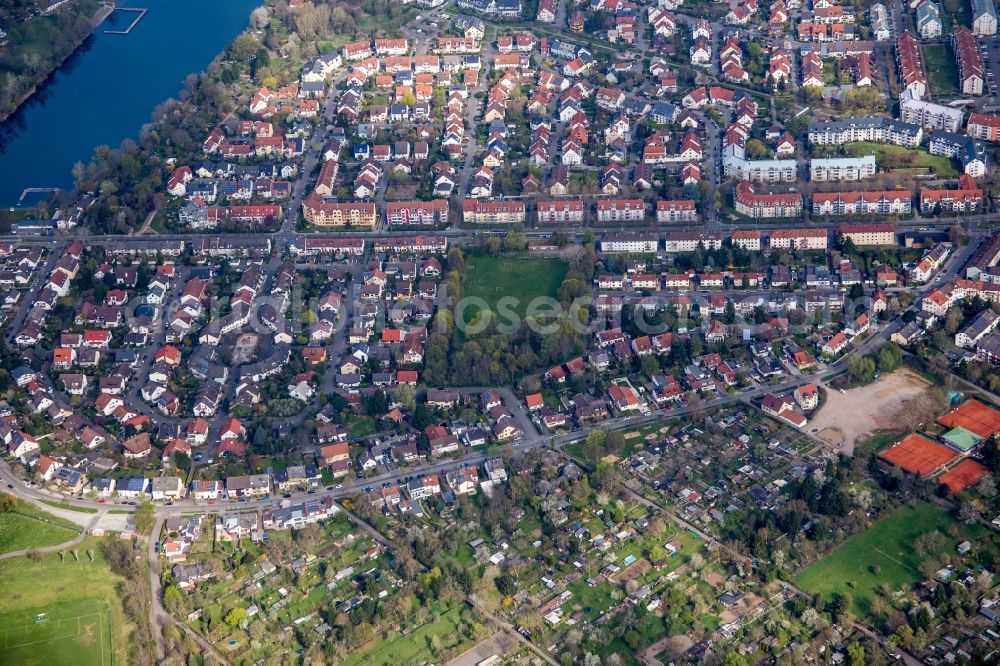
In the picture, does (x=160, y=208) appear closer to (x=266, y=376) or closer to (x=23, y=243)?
(x=23, y=243)

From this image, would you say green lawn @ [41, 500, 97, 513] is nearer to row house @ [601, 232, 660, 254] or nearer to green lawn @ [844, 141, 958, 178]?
row house @ [601, 232, 660, 254]

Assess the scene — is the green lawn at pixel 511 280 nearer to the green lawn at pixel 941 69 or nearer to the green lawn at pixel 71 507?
the green lawn at pixel 71 507

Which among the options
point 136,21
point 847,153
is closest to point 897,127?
point 847,153

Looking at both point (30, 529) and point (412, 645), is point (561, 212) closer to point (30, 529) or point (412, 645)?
point (412, 645)

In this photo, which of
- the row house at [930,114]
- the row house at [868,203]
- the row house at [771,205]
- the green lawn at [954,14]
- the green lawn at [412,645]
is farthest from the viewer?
the green lawn at [954,14]

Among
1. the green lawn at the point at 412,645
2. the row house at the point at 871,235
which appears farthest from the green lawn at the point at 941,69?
the green lawn at the point at 412,645

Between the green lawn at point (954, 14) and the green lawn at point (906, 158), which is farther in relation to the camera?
the green lawn at point (954, 14)
